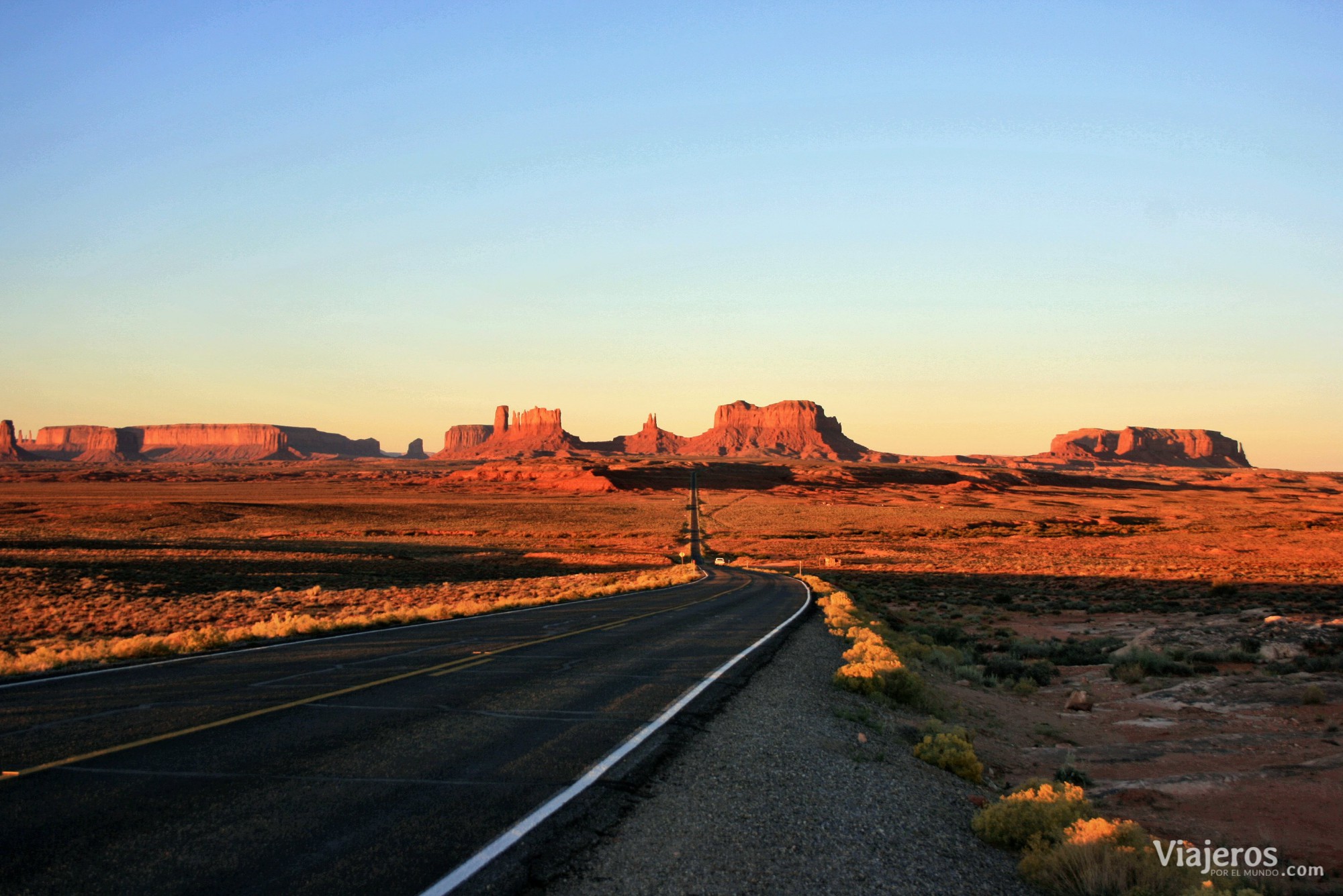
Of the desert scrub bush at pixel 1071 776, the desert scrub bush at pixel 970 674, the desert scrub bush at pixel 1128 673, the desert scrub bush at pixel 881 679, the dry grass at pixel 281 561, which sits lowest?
the dry grass at pixel 281 561

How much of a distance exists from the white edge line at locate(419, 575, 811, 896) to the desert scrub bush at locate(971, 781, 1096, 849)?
135 inches

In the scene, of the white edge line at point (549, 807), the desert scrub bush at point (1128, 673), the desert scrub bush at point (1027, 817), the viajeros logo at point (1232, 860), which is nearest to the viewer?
→ the white edge line at point (549, 807)

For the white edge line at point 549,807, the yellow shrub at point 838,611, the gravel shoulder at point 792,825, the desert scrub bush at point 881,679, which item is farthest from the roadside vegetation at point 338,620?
the desert scrub bush at point 881,679

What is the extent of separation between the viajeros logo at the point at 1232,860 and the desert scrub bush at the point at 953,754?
2122 mm

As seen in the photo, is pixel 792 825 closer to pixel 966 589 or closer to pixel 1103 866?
pixel 1103 866

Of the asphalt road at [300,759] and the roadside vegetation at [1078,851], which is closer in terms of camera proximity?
the asphalt road at [300,759]

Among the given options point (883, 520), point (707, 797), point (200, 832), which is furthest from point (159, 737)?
point (883, 520)

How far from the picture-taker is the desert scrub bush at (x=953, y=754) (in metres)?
9.21

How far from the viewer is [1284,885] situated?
6.70 metres

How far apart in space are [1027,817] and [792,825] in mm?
2002

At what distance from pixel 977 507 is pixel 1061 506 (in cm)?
1301

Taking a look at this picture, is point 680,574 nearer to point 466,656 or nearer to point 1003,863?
point 466,656

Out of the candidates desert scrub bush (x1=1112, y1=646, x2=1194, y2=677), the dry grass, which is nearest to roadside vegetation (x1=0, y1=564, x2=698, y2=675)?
the dry grass

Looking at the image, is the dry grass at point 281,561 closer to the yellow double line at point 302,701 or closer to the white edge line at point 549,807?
the yellow double line at point 302,701
